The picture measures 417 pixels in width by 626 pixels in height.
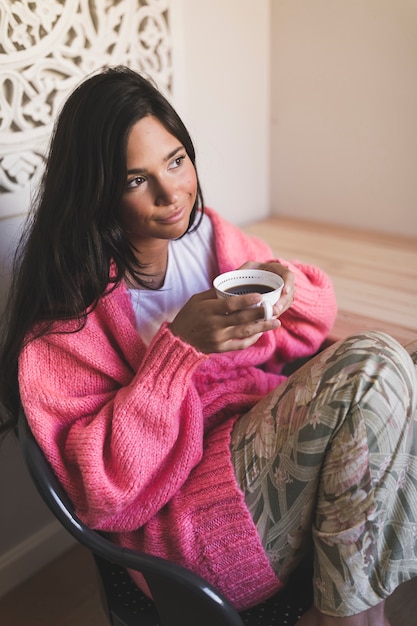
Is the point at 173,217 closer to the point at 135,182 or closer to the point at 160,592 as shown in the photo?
the point at 135,182

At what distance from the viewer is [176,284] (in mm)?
1064

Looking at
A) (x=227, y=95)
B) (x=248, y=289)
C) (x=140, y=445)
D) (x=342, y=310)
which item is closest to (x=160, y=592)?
(x=140, y=445)

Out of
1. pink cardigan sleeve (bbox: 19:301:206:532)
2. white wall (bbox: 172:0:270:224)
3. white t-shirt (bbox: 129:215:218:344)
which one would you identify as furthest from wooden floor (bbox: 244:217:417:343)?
pink cardigan sleeve (bbox: 19:301:206:532)

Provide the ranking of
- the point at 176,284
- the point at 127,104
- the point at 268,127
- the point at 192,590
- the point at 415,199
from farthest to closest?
the point at 268,127 → the point at 415,199 → the point at 176,284 → the point at 127,104 → the point at 192,590

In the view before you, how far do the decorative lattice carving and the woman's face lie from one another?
0.36m

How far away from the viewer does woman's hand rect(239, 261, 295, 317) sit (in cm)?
86

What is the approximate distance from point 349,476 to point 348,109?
1119 millimetres

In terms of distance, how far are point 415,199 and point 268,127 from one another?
1.65 ft

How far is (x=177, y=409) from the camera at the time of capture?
2.77 ft

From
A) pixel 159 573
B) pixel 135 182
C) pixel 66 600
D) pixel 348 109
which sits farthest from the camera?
pixel 348 109

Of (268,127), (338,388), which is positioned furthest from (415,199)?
(338,388)

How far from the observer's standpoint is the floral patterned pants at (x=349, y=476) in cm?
75

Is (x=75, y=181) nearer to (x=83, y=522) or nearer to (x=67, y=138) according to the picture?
(x=67, y=138)

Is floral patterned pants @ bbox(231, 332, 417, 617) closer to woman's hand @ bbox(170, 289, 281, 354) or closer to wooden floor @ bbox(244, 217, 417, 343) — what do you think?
woman's hand @ bbox(170, 289, 281, 354)
